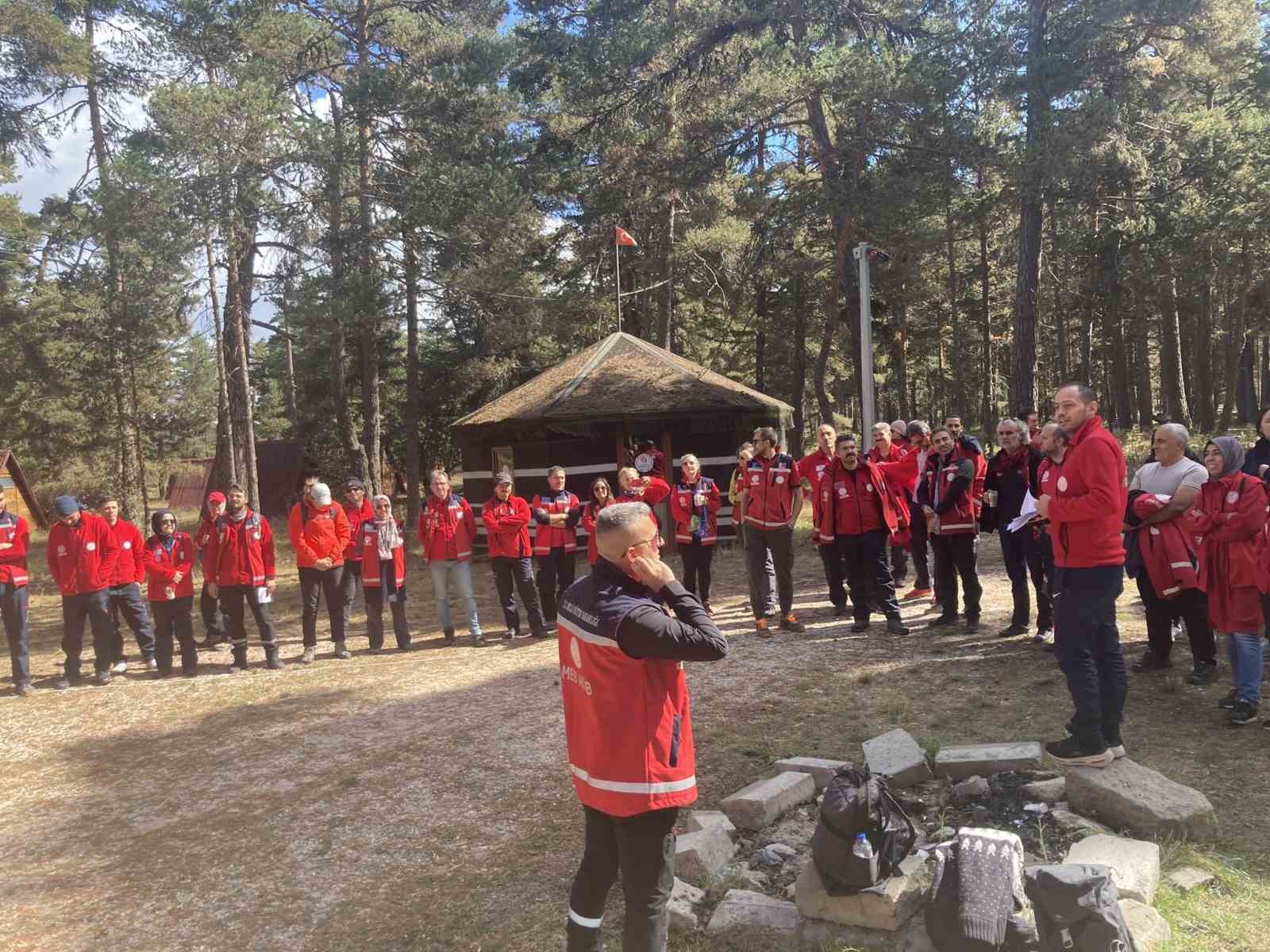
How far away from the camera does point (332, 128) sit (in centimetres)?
1570

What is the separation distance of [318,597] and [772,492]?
4801 millimetres

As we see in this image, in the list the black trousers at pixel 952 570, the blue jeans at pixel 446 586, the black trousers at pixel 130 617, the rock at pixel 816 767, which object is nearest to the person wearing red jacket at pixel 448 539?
the blue jeans at pixel 446 586

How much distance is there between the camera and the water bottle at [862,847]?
3297 millimetres

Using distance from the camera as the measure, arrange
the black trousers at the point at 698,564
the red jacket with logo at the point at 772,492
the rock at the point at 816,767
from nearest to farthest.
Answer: the rock at the point at 816,767 < the red jacket with logo at the point at 772,492 < the black trousers at the point at 698,564

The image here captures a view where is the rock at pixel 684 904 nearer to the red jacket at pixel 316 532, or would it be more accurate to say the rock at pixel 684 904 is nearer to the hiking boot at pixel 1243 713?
the hiking boot at pixel 1243 713

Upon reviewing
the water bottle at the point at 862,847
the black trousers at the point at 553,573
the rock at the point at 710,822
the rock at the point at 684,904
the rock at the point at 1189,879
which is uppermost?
the black trousers at the point at 553,573

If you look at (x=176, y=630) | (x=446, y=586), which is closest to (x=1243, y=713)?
(x=446, y=586)

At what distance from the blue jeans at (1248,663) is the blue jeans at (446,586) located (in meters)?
6.88

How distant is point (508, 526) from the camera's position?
927 centimetres

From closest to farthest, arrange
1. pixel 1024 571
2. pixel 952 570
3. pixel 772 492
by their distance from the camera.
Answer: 1. pixel 1024 571
2. pixel 952 570
3. pixel 772 492

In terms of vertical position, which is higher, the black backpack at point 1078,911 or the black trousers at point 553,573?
the black trousers at point 553,573

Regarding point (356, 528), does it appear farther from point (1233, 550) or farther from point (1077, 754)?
point (1233, 550)

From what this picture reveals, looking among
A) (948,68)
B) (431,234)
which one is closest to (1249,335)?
(948,68)

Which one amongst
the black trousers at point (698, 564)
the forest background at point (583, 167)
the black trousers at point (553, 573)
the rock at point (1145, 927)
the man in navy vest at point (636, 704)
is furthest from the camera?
the forest background at point (583, 167)
